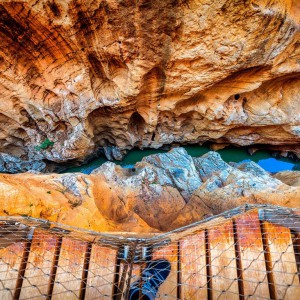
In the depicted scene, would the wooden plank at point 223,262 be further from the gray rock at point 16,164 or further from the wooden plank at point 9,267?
the gray rock at point 16,164

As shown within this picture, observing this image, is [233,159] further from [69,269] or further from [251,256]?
[69,269]

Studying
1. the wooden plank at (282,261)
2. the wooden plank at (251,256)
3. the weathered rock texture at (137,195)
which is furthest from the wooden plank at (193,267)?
the weathered rock texture at (137,195)

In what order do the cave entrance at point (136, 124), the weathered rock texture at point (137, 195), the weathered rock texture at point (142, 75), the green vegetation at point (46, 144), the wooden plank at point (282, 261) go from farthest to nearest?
the cave entrance at point (136, 124) → the green vegetation at point (46, 144) → the weathered rock texture at point (142, 75) → the weathered rock texture at point (137, 195) → the wooden plank at point (282, 261)

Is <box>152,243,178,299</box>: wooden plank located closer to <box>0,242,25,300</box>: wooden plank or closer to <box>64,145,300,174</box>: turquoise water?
<box>0,242,25,300</box>: wooden plank

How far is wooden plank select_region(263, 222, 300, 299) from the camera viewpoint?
2.22m

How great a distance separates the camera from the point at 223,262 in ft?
8.20

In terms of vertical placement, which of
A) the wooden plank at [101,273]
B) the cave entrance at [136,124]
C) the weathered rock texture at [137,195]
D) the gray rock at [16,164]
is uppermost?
the cave entrance at [136,124]

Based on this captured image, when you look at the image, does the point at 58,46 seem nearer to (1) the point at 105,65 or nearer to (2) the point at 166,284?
(1) the point at 105,65

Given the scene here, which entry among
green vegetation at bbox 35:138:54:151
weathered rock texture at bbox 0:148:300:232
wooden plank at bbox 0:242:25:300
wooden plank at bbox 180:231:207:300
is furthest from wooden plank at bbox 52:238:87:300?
green vegetation at bbox 35:138:54:151

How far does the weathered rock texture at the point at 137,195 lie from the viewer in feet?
12.9

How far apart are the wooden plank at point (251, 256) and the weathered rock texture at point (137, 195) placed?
1.95 meters

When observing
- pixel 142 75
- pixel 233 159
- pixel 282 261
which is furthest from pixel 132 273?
pixel 233 159

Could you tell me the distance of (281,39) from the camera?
5.50 m

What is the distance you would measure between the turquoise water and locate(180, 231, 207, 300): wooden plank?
6.25 meters
